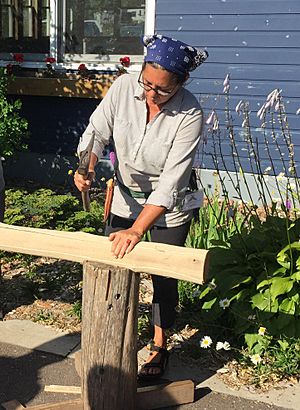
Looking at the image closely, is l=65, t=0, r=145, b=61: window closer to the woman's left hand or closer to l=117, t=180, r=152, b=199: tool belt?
l=117, t=180, r=152, b=199: tool belt

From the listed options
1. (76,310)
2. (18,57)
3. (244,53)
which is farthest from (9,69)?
(76,310)

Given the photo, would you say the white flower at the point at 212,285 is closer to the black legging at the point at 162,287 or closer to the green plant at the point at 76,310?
the black legging at the point at 162,287

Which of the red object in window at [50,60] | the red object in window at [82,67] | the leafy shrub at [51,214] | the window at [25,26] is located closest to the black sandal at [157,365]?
the leafy shrub at [51,214]

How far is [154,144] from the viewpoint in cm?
290

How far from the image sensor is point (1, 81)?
638 centimetres

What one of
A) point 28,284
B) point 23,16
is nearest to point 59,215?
point 28,284

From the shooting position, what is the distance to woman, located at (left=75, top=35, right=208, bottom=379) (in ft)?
8.86

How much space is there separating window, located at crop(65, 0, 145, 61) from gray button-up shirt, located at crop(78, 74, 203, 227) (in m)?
4.04

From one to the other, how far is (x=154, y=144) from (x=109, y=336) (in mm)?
914

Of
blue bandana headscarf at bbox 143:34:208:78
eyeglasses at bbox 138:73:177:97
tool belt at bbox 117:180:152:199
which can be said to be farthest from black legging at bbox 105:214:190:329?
blue bandana headscarf at bbox 143:34:208:78

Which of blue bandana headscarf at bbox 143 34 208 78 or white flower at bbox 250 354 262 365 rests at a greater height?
blue bandana headscarf at bbox 143 34 208 78

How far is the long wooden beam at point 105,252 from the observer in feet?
8.27

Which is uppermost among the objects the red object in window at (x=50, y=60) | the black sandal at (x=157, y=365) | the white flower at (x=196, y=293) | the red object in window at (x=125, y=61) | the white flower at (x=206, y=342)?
the red object in window at (x=125, y=61)

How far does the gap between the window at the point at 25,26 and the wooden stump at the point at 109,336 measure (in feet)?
17.4
